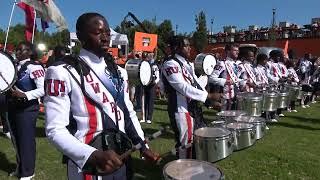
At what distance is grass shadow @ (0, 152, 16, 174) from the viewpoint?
6775 mm

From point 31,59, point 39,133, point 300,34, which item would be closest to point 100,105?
point 31,59

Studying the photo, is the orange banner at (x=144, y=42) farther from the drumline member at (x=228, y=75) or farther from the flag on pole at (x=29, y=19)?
the drumline member at (x=228, y=75)

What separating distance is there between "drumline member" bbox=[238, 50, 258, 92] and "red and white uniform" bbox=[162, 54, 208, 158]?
4.32 m

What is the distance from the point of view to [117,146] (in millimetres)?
2834

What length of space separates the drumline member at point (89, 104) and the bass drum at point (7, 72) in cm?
302

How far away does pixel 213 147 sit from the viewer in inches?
187

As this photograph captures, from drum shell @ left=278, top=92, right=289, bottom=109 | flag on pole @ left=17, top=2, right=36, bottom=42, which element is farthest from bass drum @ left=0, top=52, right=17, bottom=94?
drum shell @ left=278, top=92, right=289, bottom=109

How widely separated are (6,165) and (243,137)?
13.1 feet

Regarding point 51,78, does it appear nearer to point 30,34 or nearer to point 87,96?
point 87,96

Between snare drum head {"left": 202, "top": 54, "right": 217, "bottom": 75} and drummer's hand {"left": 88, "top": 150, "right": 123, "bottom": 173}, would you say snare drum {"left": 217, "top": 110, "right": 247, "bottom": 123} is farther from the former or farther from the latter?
drummer's hand {"left": 88, "top": 150, "right": 123, "bottom": 173}

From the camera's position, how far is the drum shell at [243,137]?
5180 mm

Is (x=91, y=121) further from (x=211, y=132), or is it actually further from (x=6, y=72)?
(x=6, y=72)

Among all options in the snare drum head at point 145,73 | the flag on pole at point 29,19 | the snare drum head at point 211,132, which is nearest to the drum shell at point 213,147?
the snare drum head at point 211,132

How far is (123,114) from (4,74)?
3.17 meters
